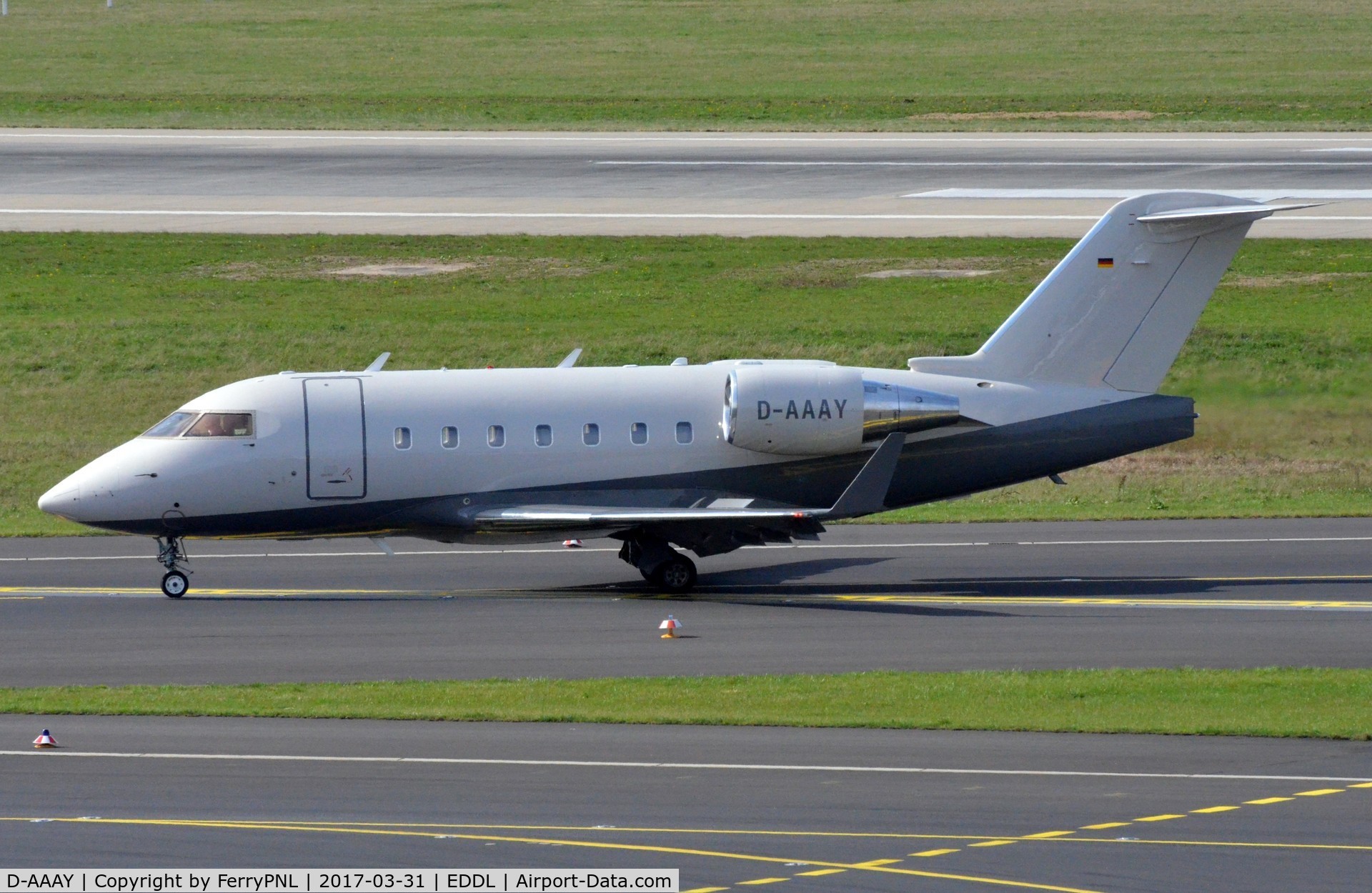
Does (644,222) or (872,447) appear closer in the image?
(872,447)

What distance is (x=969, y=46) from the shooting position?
308ft

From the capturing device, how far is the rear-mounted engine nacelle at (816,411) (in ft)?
95.8

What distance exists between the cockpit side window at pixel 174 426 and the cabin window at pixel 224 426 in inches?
6.3

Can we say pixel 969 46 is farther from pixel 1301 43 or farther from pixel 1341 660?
pixel 1341 660

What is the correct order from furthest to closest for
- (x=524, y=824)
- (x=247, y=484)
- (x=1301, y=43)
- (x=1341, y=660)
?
(x=1301, y=43) < (x=247, y=484) < (x=1341, y=660) < (x=524, y=824)

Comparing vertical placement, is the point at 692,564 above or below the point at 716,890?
above

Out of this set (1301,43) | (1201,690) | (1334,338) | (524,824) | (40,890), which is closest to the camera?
(40,890)

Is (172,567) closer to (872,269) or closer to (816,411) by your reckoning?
(816,411)

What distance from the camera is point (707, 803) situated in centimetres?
1755

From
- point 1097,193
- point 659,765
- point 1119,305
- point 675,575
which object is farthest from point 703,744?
point 1097,193

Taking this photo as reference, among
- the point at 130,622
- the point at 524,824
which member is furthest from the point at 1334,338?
the point at 524,824

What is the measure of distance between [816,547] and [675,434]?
576cm

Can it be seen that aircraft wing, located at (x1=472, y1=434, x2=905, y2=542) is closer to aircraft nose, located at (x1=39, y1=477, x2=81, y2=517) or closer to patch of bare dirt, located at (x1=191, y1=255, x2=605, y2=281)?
aircraft nose, located at (x1=39, y1=477, x2=81, y2=517)

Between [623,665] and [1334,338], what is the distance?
26871 millimetres
